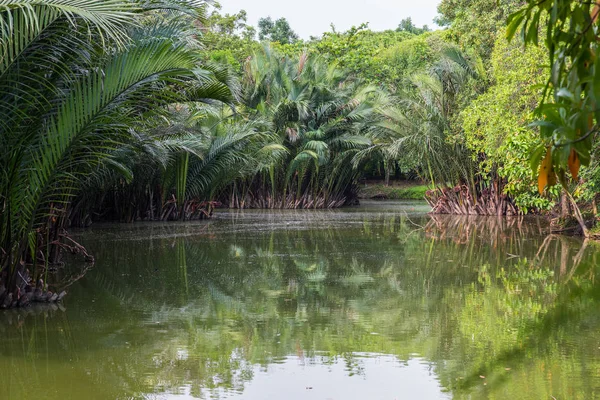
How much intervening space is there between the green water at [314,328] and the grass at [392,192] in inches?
1043

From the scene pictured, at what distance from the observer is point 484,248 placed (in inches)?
478

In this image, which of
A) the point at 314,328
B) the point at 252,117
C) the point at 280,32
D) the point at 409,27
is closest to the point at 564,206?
the point at 314,328

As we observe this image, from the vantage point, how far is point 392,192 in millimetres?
38812

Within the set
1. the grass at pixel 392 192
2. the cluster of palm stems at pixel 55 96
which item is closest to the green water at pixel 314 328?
the cluster of palm stems at pixel 55 96

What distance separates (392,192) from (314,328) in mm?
33358

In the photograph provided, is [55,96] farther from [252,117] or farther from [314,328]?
[252,117]

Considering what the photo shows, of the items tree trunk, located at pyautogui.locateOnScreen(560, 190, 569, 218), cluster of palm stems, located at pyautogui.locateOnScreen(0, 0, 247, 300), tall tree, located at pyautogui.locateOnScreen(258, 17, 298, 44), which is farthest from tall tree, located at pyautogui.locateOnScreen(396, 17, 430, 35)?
cluster of palm stems, located at pyautogui.locateOnScreen(0, 0, 247, 300)

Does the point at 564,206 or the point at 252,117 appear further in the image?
the point at 252,117

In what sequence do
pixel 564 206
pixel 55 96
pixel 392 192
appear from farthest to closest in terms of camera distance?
1. pixel 392 192
2. pixel 564 206
3. pixel 55 96

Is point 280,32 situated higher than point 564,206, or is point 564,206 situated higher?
point 280,32

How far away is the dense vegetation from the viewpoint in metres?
5.57

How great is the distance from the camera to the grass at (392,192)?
3788cm

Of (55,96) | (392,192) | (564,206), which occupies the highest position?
(55,96)

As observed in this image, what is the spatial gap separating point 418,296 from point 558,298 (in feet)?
4.53
